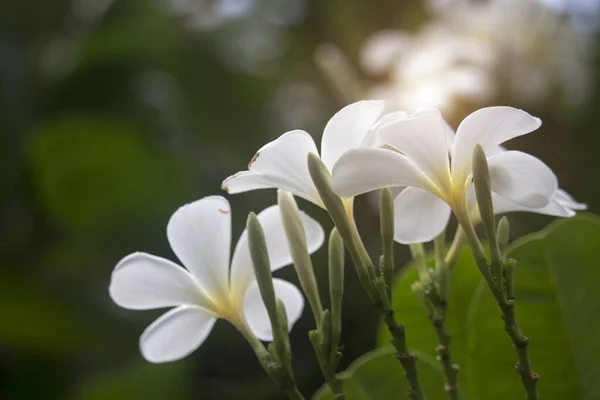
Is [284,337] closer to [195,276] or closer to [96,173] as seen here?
[195,276]

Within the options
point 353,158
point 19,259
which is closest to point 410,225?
point 353,158

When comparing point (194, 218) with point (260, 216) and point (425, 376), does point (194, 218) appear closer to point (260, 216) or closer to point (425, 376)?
point (260, 216)

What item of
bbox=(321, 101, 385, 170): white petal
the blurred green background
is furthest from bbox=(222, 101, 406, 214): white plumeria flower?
the blurred green background

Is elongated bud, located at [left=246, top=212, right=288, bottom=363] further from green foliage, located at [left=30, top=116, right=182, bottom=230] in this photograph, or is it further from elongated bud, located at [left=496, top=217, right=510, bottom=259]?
green foliage, located at [left=30, top=116, right=182, bottom=230]

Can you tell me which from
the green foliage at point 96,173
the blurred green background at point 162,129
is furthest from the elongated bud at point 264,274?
the green foliage at point 96,173

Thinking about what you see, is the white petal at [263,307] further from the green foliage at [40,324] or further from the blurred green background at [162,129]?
the green foliage at [40,324]

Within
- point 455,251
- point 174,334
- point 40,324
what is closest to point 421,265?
point 455,251
